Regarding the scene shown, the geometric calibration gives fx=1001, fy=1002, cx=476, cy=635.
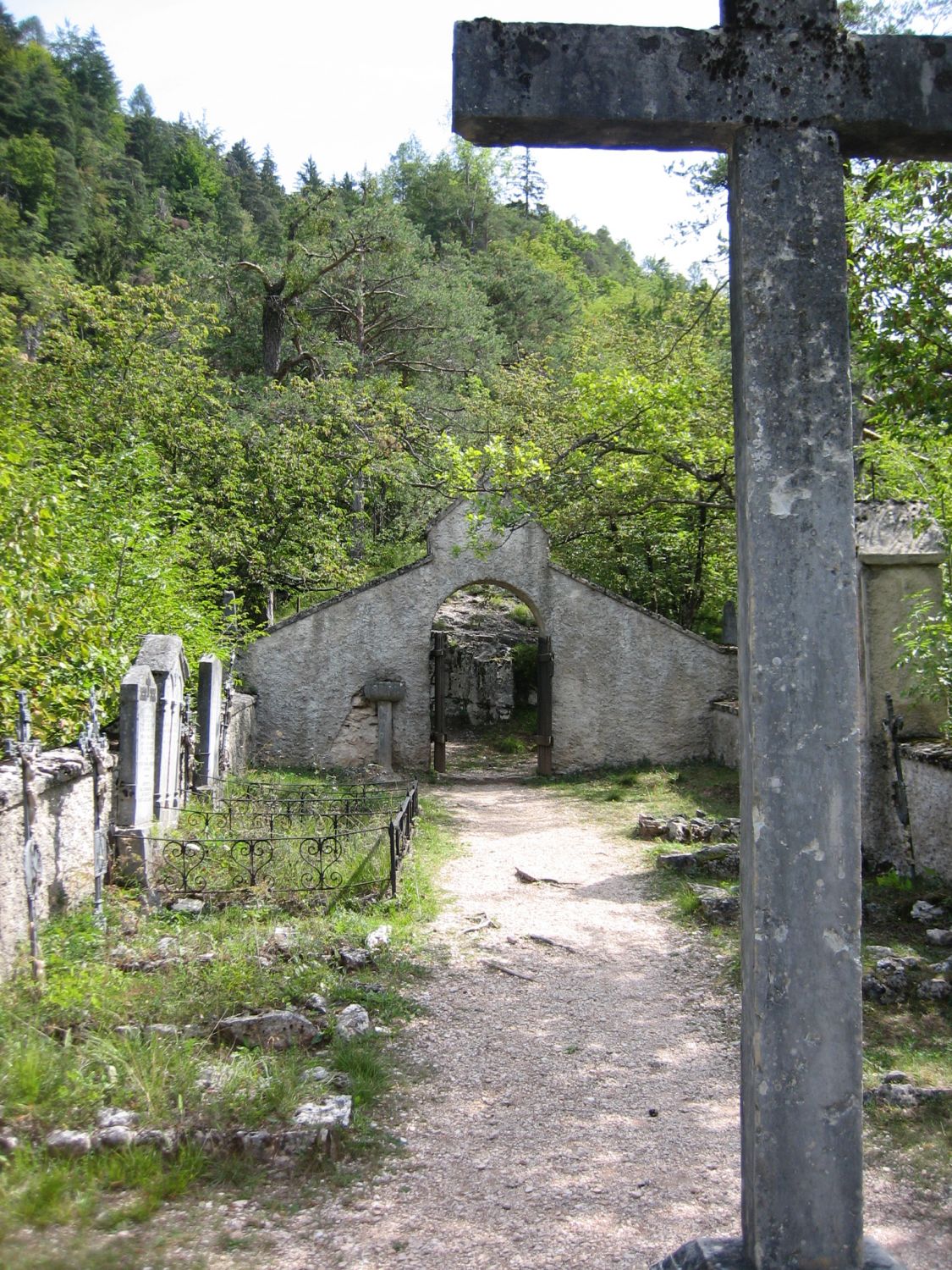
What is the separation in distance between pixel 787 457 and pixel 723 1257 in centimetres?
212

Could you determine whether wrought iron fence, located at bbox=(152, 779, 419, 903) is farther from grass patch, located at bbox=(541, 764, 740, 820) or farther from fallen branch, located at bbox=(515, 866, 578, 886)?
grass patch, located at bbox=(541, 764, 740, 820)

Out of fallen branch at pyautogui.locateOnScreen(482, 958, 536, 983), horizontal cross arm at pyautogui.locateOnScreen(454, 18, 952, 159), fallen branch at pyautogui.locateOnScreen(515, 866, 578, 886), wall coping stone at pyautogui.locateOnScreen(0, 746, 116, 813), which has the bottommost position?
fallen branch at pyautogui.locateOnScreen(482, 958, 536, 983)

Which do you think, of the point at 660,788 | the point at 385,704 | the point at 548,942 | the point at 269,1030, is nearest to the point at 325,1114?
the point at 269,1030

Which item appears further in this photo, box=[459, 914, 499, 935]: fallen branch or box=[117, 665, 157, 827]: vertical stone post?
box=[117, 665, 157, 827]: vertical stone post

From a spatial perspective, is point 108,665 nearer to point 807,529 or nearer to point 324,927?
point 324,927

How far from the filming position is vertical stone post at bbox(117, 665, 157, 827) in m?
8.27

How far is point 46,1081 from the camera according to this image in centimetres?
444

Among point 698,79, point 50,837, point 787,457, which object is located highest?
point 698,79

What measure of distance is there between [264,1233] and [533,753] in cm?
1854

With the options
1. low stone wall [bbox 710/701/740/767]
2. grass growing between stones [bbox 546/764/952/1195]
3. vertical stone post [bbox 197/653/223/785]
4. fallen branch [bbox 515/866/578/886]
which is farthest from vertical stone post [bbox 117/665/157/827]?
low stone wall [bbox 710/701/740/767]

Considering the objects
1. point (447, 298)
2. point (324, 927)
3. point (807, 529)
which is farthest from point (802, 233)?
point (447, 298)

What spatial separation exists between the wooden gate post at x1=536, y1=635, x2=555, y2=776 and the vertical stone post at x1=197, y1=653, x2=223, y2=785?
22.7 ft

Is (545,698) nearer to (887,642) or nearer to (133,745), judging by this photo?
(887,642)

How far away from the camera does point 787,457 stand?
270cm
